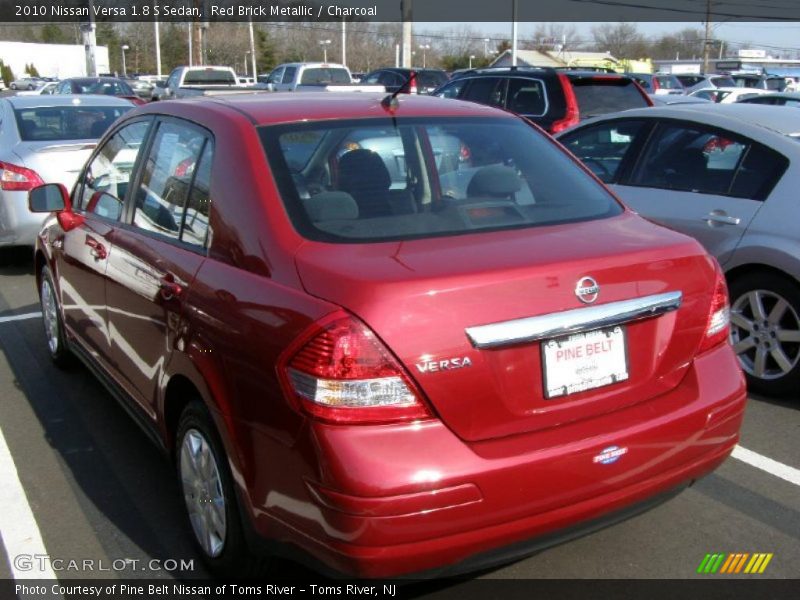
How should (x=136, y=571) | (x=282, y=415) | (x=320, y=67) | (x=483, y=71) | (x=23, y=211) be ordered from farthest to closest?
(x=320, y=67), (x=483, y=71), (x=23, y=211), (x=136, y=571), (x=282, y=415)

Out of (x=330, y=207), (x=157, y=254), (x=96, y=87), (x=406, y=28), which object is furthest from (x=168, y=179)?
(x=96, y=87)

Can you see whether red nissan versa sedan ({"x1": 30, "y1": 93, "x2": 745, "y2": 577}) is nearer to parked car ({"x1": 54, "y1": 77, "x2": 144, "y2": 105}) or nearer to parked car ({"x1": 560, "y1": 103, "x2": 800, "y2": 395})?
parked car ({"x1": 560, "y1": 103, "x2": 800, "y2": 395})

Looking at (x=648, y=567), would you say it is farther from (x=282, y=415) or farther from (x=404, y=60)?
(x=404, y=60)

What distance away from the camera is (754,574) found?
3.22 meters

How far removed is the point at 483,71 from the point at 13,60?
9164cm

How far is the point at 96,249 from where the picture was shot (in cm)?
424

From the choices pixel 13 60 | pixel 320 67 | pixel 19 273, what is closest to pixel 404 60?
pixel 320 67

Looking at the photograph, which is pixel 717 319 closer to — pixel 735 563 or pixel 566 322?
pixel 566 322

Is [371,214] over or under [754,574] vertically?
over

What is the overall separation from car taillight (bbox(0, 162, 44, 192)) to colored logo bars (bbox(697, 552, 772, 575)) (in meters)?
6.91

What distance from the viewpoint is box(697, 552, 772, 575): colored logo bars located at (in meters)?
3.25

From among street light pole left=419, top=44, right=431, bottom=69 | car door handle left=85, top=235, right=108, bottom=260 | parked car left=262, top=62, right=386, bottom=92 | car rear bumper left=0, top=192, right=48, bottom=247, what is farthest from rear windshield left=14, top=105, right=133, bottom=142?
street light pole left=419, top=44, right=431, bottom=69

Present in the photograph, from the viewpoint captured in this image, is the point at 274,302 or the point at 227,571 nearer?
the point at 274,302

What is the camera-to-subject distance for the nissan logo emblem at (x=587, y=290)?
8.71 feet
